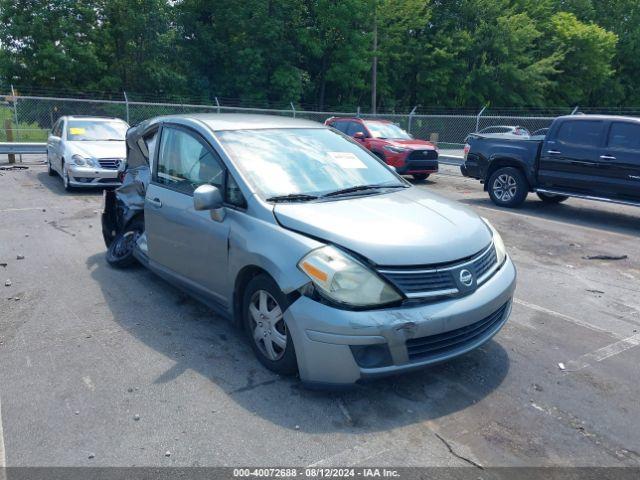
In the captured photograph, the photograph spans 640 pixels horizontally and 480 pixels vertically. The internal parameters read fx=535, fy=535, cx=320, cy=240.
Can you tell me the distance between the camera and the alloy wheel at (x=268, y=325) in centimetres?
360

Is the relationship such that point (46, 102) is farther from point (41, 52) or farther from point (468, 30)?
point (468, 30)

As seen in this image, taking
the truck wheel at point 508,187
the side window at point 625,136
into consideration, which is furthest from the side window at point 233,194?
the truck wheel at point 508,187

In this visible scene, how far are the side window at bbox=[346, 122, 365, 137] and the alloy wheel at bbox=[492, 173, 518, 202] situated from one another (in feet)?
17.0

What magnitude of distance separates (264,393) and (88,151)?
30.9ft

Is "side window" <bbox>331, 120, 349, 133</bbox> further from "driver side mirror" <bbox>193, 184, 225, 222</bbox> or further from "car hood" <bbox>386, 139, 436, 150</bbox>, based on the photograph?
"driver side mirror" <bbox>193, 184, 225, 222</bbox>

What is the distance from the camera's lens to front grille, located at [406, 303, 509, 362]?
10.8 feet

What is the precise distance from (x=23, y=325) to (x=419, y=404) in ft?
11.2

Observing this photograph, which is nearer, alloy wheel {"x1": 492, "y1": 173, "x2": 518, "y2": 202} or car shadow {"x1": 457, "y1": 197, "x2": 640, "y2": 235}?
car shadow {"x1": 457, "y1": 197, "x2": 640, "y2": 235}

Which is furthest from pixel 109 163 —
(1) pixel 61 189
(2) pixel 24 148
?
(2) pixel 24 148

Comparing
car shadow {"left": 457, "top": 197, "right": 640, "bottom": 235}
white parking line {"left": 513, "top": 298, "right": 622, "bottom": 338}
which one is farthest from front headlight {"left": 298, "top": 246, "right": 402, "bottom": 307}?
car shadow {"left": 457, "top": 197, "right": 640, "bottom": 235}

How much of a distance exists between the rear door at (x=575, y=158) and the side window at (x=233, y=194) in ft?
25.3

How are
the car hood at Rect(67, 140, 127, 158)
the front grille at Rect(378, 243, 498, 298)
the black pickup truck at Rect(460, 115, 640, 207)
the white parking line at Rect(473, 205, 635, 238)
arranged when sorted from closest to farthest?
the front grille at Rect(378, 243, 498, 298) → the white parking line at Rect(473, 205, 635, 238) → the black pickup truck at Rect(460, 115, 640, 207) → the car hood at Rect(67, 140, 127, 158)

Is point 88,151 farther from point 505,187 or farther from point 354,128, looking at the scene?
point 505,187

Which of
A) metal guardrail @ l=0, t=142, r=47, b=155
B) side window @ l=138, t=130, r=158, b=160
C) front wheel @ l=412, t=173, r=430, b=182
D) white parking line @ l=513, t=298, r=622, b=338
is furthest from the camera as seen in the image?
metal guardrail @ l=0, t=142, r=47, b=155
